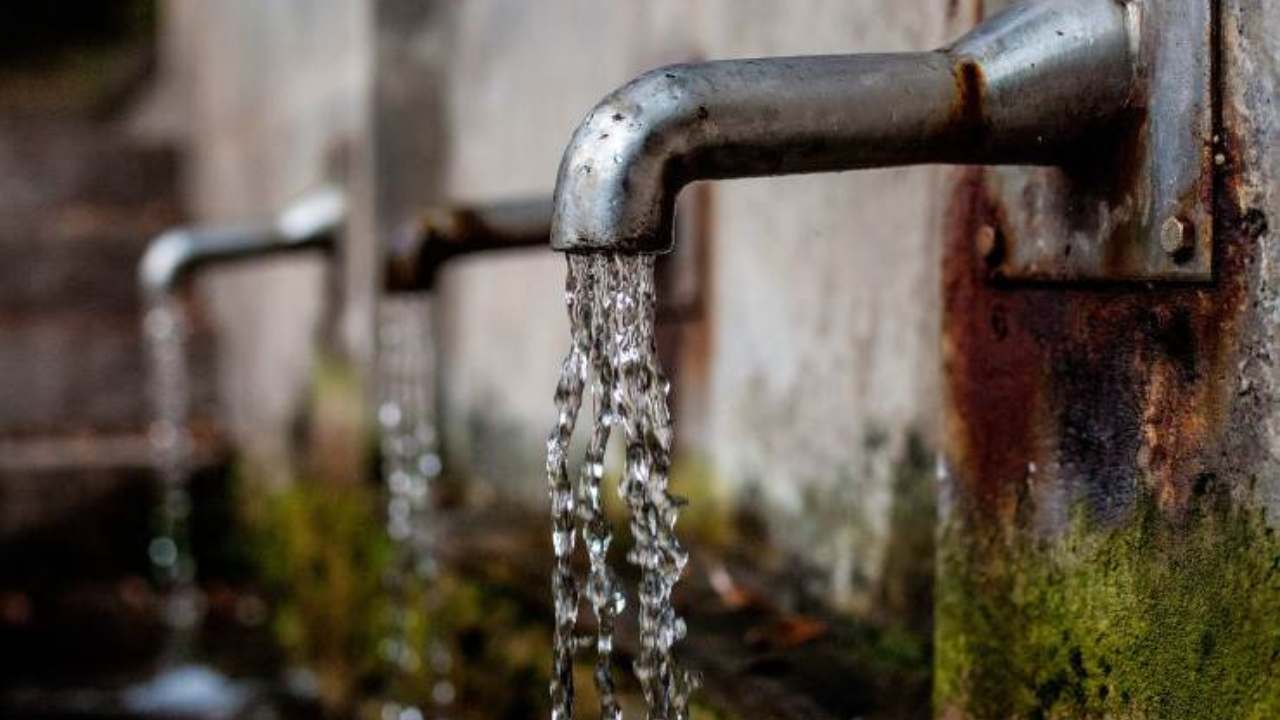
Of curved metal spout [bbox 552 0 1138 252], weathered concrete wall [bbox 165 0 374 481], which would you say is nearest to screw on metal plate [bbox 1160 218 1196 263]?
curved metal spout [bbox 552 0 1138 252]

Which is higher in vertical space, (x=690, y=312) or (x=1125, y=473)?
(x=690, y=312)

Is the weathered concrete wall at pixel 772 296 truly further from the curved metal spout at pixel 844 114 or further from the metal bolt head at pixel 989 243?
the curved metal spout at pixel 844 114

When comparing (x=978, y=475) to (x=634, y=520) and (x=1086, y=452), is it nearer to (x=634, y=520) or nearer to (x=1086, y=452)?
(x=1086, y=452)

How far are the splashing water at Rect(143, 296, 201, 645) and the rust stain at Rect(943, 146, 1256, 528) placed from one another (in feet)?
12.9

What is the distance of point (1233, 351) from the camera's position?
1392 mm

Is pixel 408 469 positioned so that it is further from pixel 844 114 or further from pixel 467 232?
pixel 844 114

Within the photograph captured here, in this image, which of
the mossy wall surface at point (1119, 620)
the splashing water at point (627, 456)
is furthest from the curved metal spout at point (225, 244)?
the mossy wall surface at point (1119, 620)

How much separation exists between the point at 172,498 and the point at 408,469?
6.65ft

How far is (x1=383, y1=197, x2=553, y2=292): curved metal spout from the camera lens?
266cm

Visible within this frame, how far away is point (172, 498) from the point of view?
569cm

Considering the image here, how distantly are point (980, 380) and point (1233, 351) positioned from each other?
1.39ft

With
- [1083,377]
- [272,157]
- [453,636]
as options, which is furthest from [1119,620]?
[272,157]

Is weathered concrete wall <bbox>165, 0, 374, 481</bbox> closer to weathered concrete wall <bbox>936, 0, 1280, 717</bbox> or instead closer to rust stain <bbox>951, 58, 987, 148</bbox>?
weathered concrete wall <bbox>936, 0, 1280, 717</bbox>

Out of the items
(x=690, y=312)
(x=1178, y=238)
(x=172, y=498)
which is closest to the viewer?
(x=1178, y=238)
